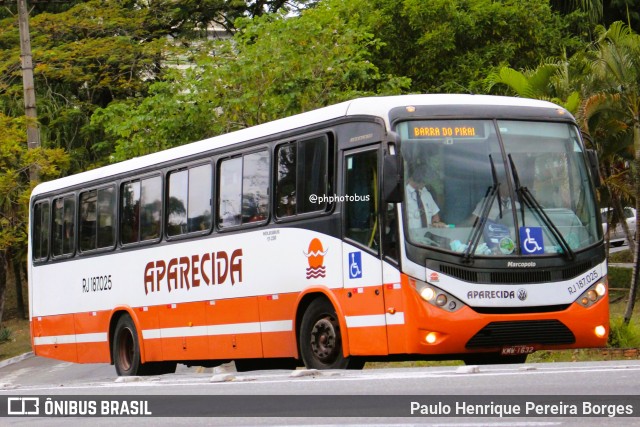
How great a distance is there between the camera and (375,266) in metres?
14.0

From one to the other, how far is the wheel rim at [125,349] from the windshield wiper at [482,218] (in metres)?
7.90

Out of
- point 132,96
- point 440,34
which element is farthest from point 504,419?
point 132,96

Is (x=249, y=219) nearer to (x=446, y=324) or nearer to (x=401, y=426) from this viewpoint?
(x=446, y=324)

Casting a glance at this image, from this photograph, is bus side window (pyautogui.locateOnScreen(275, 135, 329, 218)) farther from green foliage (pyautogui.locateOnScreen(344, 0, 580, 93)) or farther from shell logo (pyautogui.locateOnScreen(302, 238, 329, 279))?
green foliage (pyautogui.locateOnScreen(344, 0, 580, 93))

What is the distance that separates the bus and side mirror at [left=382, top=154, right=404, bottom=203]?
1 centimetres

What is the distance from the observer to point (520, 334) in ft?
45.2

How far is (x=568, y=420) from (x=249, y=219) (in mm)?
8689

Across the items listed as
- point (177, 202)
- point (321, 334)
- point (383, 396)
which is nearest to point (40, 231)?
point (177, 202)

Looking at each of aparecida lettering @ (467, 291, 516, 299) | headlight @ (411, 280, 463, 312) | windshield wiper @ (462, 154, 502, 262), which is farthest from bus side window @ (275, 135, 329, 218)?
aparecida lettering @ (467, 291, 516, 299)

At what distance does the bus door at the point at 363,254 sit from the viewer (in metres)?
14.0

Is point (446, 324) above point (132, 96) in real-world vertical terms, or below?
below

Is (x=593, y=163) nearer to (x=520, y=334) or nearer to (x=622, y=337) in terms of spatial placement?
(x=520, y=334)

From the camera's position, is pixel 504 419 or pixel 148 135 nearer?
pixel 504 419

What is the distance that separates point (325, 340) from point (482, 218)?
244 cm
